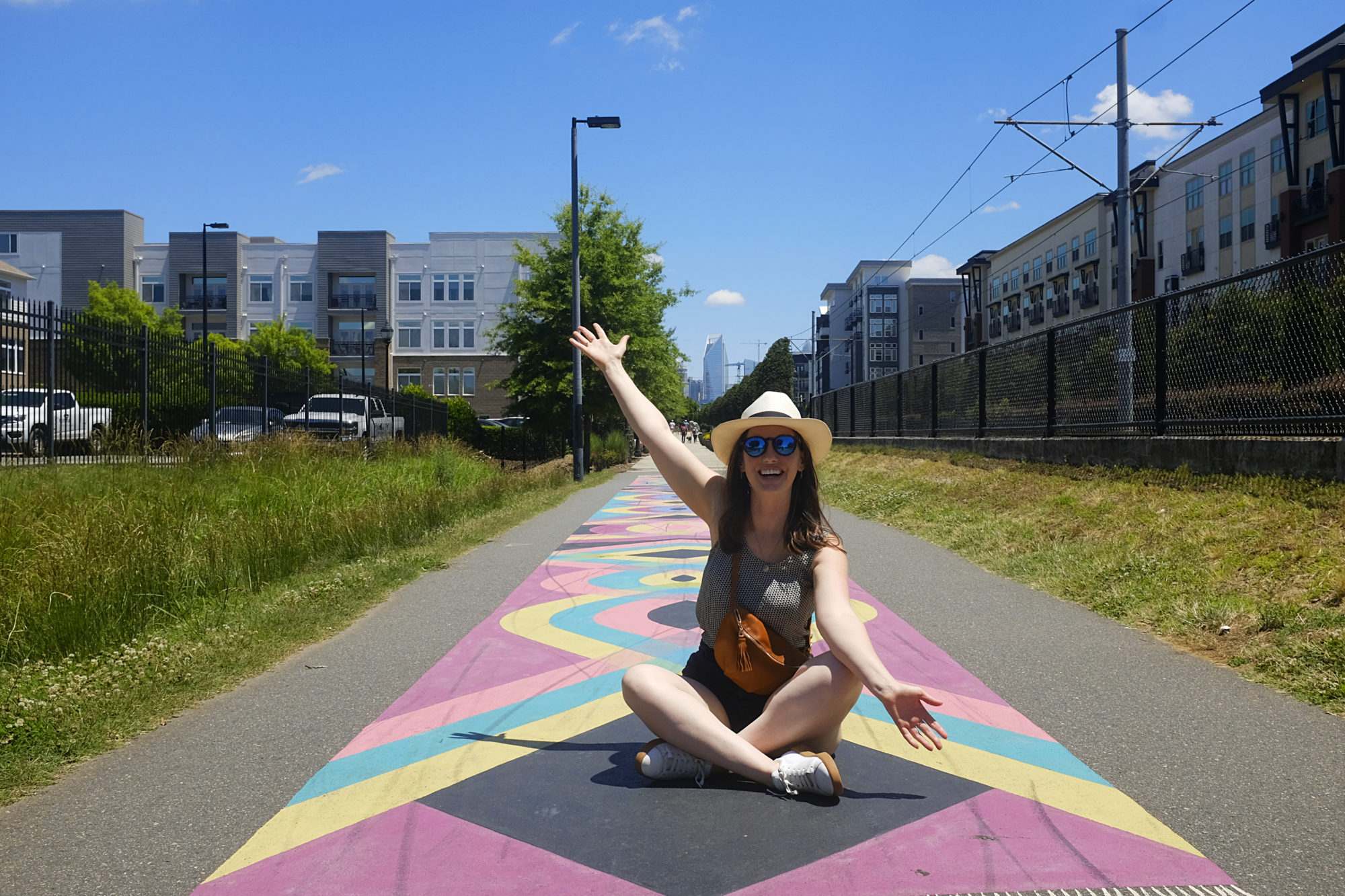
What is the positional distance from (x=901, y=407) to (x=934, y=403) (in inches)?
139

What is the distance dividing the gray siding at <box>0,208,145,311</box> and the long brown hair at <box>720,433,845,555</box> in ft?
255

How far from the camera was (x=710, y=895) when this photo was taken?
2721mm

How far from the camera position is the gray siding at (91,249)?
70625mm

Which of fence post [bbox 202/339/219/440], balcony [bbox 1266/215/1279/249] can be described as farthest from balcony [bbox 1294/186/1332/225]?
fence post [bbox 202/339/219/440]

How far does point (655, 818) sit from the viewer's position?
3287 millimetres

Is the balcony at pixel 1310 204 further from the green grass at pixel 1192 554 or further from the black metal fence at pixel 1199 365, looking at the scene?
the green grass at pixel 1192 554

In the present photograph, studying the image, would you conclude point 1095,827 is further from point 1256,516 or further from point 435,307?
point 435,307

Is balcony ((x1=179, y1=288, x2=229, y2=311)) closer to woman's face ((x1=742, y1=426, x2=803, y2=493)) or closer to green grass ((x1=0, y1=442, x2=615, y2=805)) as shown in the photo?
green grass ((x1=0, y1=442, x2=615, y2=805))

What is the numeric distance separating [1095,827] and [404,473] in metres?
14.7

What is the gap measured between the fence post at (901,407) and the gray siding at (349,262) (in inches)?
2000

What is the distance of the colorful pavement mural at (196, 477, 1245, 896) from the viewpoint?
2.84 metres

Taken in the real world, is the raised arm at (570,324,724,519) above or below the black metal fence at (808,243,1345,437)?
below

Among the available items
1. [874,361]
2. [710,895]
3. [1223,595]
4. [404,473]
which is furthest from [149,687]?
[874,361]

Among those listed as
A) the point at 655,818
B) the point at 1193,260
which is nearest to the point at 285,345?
the point at 1193,260
